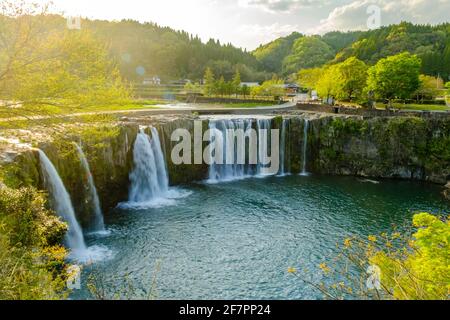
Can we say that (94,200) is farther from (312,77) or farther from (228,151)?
(312,77)

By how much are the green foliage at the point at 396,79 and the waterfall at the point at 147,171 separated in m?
39.6

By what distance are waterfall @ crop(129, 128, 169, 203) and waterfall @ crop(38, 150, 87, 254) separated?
9.62 metres

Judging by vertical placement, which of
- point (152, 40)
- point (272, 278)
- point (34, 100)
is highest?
point (152, 40)

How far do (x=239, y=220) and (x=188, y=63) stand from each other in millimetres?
136461

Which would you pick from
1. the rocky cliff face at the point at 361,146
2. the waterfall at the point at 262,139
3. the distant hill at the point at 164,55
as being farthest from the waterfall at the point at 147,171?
the distant hill at the point at 164,55

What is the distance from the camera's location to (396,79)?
2282 inches

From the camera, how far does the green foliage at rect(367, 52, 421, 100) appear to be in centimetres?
5800

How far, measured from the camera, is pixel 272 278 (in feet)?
68.4

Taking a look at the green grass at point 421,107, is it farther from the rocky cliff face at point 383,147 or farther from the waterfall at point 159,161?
the waterfall at point 159,161

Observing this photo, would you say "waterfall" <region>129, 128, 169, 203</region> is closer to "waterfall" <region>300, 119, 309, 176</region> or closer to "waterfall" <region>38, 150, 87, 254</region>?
"waterfall" <region>38, 150, 87, 254</region>

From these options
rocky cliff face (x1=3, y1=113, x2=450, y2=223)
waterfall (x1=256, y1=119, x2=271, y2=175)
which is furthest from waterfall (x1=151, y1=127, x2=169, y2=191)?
waterfall (x1=256, y1=119, x2=271, y2=175)

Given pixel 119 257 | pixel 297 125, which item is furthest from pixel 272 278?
pixel 297 125

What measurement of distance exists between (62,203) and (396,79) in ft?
176

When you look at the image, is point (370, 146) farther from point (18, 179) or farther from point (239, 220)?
point (18, 179)
